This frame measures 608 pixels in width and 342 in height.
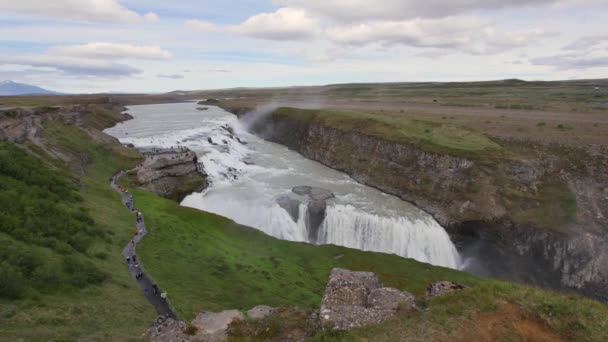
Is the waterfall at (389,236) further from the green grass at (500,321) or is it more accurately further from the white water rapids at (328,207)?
the green grass at (500,321)

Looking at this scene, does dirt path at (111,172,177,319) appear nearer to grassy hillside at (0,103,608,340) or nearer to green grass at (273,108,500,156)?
grassy hillside at (0,103,608,340)

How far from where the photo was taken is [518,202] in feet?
146

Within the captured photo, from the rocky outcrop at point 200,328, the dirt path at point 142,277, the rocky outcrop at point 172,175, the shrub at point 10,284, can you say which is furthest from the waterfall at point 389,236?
the shrub at point 10,284

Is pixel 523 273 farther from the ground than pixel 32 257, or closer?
closer

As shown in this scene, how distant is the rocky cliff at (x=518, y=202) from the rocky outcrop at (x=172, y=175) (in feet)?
89.7

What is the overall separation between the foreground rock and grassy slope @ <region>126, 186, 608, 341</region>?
2.15 ft

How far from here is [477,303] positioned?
14.1 meters

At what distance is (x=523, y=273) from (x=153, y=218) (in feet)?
136

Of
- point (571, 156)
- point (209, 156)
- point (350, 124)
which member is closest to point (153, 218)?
point (209, 156)

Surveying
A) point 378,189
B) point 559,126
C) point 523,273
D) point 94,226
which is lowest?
point 523,273

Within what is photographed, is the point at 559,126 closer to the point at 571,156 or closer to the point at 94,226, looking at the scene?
the point at 571,156

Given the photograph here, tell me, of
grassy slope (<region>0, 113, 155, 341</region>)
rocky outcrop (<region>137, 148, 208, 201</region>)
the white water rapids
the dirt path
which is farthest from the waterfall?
grassy slope (<region>0, 113, 155, 341</region>)

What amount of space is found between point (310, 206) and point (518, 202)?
2696 cm

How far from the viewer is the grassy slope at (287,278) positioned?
13297mm
